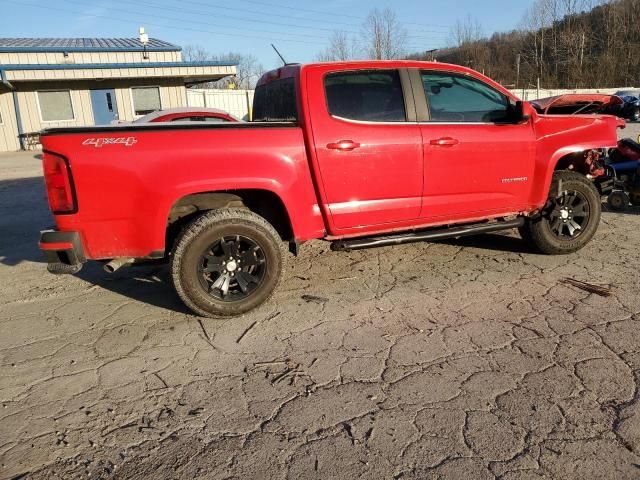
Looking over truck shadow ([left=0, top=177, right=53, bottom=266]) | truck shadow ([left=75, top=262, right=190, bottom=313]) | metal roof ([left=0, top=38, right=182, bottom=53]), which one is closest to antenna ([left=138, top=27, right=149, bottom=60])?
metal roof ([left=0, top=38, right=182, bottom=53])

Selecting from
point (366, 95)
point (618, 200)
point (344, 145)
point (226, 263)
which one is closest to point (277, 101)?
point (366, 95)

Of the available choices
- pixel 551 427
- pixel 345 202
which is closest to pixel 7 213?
pixel 345 202

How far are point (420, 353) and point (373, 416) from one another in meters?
0.80

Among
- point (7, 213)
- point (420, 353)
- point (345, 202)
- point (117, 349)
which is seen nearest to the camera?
point (420, 353)

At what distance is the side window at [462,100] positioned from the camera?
14.9 ft

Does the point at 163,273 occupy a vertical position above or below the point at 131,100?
below

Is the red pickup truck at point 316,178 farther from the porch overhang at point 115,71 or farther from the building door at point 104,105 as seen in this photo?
the building door at point 104,105

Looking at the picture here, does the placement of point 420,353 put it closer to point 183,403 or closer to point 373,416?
point 373,416

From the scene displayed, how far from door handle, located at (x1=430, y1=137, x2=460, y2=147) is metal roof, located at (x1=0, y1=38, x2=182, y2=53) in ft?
77.6

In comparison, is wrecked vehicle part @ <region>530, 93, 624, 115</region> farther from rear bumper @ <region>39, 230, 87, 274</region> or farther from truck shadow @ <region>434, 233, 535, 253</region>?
rear bumper @ <region>39, 230, 87, 274</region>

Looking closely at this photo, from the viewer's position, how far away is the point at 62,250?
361cm

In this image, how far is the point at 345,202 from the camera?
13.9ft

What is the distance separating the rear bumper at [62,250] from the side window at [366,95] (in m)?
2.27

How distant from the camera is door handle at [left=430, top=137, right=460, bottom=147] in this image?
441 centimetres
